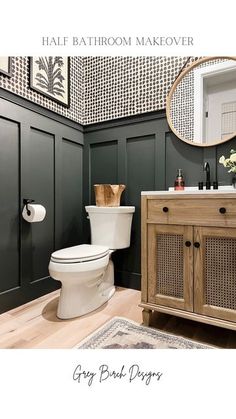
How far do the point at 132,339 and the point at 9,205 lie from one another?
1.08 meters

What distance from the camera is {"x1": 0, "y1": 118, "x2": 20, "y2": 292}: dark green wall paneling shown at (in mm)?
1443

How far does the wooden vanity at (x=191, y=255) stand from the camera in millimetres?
1107

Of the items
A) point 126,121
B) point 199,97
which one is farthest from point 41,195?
point 199,97

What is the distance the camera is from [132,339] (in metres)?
1.16

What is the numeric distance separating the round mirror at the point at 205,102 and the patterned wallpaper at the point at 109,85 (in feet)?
0.38

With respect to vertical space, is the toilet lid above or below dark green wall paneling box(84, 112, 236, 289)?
below

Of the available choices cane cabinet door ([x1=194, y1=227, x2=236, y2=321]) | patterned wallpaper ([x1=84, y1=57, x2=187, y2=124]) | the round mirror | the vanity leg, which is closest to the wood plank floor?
the vanity leg

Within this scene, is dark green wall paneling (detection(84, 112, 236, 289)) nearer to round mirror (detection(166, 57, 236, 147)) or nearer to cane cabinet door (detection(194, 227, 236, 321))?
round mirror (detection(166, 57, 236, 147))

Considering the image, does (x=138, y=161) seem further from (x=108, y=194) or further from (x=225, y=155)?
(x=225, y=155)

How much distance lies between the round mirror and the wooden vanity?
62 centimetres

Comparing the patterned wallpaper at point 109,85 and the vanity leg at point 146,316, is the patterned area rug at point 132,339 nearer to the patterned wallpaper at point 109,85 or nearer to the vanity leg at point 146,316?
the vanity leg at point 146,316

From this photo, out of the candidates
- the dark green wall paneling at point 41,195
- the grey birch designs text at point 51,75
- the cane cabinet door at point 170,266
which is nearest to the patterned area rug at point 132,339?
the cane cabinet door at point 170,266
